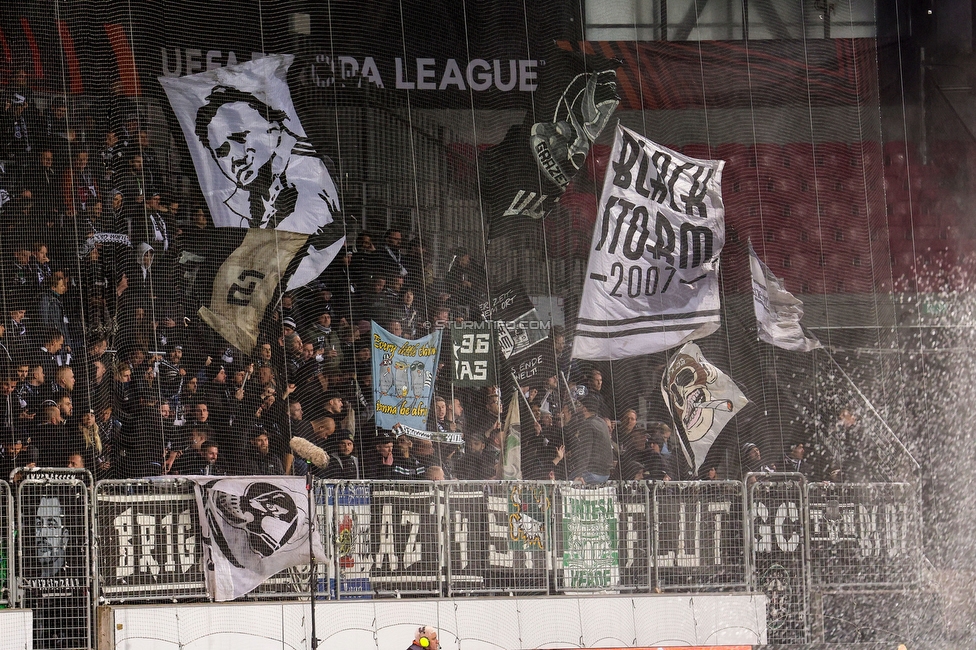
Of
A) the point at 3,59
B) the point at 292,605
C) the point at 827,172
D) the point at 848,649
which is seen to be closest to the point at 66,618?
the point at 292,605

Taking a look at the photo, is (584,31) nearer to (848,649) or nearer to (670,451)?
(670,451)

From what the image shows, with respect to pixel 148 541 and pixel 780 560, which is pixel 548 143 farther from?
pixel 148 541

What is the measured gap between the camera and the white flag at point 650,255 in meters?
13.0

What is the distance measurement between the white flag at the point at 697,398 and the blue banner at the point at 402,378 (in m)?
2.68

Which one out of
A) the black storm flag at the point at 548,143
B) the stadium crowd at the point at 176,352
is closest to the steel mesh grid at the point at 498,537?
the stadium crowd at the point at 176,352

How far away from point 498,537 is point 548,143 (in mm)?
4967

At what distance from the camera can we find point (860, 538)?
35.2 ft

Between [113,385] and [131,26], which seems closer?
[113,385]

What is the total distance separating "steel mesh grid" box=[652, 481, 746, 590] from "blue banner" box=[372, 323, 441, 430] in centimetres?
258

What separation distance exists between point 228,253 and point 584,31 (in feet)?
16.5

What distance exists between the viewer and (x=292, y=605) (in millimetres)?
9680

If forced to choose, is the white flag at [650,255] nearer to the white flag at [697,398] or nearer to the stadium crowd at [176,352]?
the white flag at [697,398]

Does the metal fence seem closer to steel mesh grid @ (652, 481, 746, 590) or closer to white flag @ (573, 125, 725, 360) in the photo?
steel mesh grid @ (652, 481, 746, 590)

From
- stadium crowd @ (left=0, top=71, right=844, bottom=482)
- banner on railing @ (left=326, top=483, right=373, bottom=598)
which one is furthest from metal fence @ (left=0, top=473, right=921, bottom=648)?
stadium crowd @ (left=0, top=71, right=844, bottom=482)
